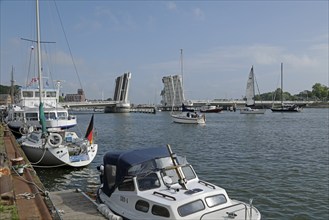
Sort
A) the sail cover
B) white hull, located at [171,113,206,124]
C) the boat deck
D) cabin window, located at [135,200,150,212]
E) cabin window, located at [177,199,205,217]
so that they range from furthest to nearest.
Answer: the sail cover → white hull, located at [171,113,206,124] → the boat deck → cabin window, located at [135,200,150,212] → cabin window, located at [177,199,205,217]

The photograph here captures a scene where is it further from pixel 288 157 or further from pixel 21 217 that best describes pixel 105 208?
pixel 288 157

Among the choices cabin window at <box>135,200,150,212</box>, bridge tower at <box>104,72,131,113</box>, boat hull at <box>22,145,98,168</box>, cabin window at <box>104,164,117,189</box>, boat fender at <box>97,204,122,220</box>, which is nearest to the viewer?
cabin window at <box>135,200,150,212</box>

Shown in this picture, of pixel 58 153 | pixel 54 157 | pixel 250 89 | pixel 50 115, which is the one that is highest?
pixel 250 89

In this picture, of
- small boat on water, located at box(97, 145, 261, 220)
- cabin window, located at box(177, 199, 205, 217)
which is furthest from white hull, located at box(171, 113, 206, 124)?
cabin window, located at box(177, 199, 205, 217)

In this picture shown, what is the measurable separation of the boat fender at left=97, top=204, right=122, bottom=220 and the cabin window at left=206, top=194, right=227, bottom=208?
2.69 metres

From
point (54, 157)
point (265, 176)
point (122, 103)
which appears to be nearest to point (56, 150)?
point (54, 157)

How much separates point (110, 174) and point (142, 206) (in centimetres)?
214

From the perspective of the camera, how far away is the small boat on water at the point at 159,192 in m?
9.15

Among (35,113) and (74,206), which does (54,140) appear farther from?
(35,113)

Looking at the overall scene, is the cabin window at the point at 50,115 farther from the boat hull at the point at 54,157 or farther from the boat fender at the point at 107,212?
the boat fender at the point at 107,212

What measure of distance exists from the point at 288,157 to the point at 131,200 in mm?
21293

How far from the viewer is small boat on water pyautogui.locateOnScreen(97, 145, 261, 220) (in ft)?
30.0

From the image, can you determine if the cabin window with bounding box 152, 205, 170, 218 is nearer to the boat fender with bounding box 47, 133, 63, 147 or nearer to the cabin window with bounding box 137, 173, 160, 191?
the cabin window with bounding box 137, 173, 160, 191

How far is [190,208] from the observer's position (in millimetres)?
9133
